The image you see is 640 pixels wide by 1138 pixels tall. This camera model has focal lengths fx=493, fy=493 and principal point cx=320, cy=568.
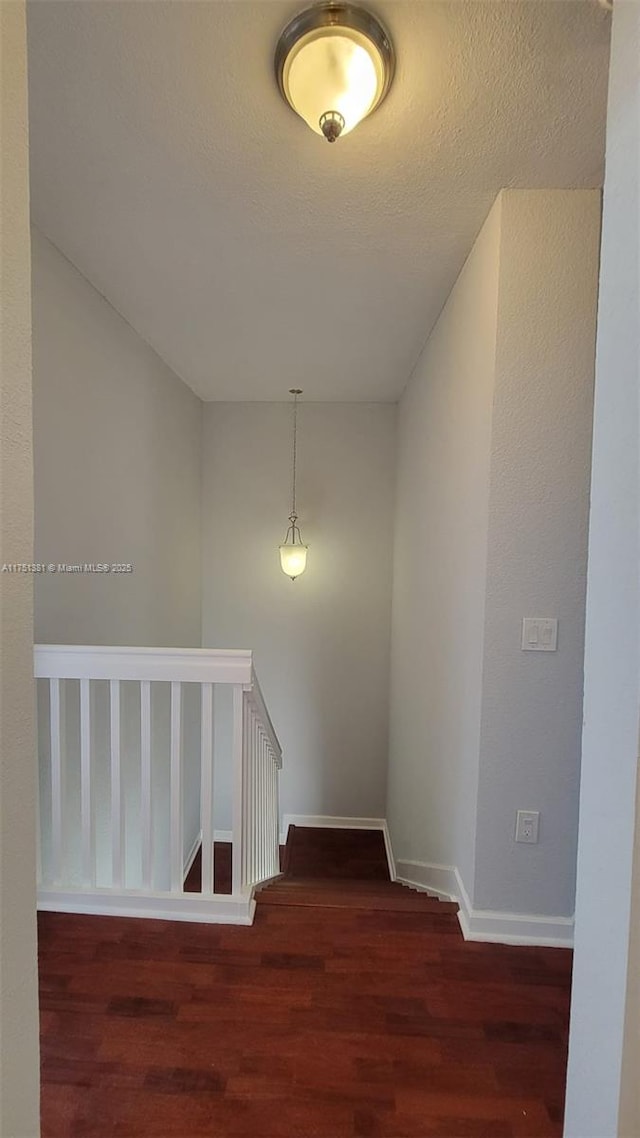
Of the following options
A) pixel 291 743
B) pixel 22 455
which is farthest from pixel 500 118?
A: pixel 291 743

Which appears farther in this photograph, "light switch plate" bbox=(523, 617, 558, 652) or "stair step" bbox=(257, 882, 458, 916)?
"stair step" bbox=(257, 882, 458, 916)

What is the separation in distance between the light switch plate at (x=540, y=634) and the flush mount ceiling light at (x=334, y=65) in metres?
1.54

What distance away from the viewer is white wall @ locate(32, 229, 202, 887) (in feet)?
6.58

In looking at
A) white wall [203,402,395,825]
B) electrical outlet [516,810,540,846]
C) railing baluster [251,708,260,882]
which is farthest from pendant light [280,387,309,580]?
electrical outlet [516,810,540,846]

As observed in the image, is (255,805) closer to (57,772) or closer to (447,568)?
(57,772)

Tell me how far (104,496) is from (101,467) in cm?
14

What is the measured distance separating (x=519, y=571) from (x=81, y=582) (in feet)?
6.28

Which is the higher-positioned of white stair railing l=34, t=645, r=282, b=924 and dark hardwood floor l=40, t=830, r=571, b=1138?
white stair railing l=34, t=645, r=282, b=924

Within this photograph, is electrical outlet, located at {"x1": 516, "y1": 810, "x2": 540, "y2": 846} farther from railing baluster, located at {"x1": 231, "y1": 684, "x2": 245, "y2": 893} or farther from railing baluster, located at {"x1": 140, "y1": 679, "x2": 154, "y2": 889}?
railing baluster, located at {"x1": 140, "y1": 679, "x2": 154, "y2": 889}

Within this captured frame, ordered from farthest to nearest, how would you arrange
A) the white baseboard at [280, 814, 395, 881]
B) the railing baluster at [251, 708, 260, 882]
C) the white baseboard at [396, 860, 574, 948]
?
the white baseboard at [280, 814, 395, 881] → the railing baluster at [251, 708, 260, 882] → the white baseboard at [396, 860, 574, 948]

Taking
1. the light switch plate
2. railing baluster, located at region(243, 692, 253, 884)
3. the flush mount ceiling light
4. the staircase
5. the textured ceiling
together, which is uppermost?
the textured ceiling

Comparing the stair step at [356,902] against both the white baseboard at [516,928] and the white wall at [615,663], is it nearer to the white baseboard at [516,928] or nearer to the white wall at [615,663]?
the white baseboard at [516,928]

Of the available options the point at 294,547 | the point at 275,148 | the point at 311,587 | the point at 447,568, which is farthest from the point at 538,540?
the point at 311,587

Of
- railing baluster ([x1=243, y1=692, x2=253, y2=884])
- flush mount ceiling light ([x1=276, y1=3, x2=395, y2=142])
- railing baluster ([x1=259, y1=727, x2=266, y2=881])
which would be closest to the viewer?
flush mount ceiling light ([x1=276, y1=3, x2=395, y2=142])
